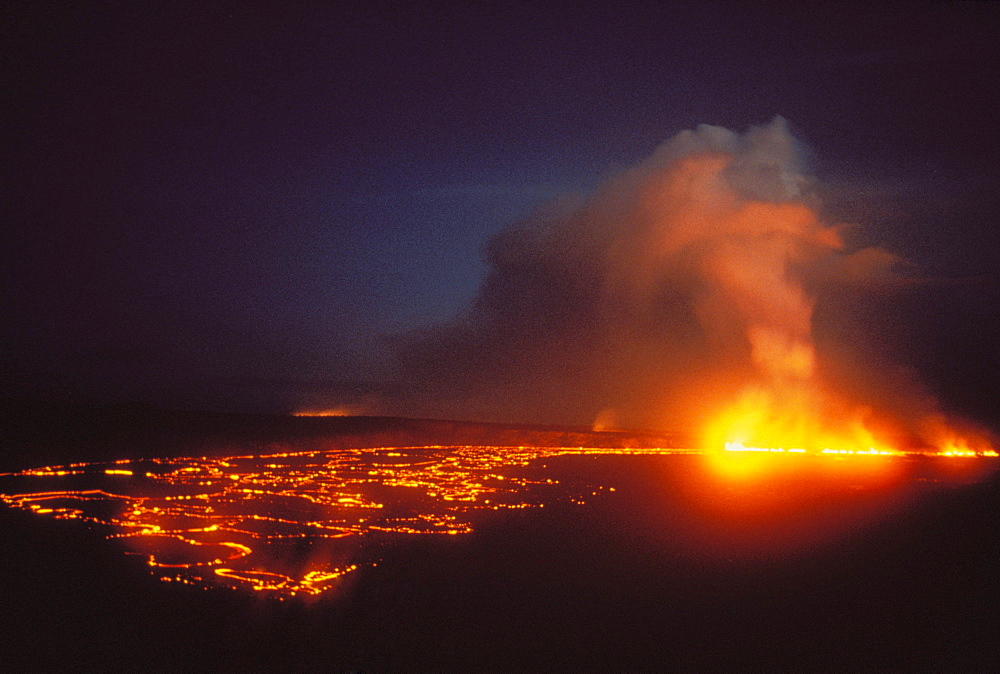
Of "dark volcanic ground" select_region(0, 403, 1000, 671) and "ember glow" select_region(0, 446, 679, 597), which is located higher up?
"dark volcanic ground" select_region(0, 403, 1000, 671)

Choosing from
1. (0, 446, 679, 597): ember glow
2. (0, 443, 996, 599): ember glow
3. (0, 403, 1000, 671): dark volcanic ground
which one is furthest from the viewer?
(0, 443, 996, 599): ember glow

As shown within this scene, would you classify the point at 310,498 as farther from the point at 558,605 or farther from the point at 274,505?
the point at 558,605

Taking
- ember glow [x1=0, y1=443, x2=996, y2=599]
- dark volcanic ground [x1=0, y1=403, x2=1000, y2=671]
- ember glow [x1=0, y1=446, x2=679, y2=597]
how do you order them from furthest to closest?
ember glow [x1=0, y1=443, x2=996, y2=599]
ember glow [x1=0, y1=446, x2=679, y2=597]
dark volcanic ground [x1=0, y1=403, x2=1000, y2=671]

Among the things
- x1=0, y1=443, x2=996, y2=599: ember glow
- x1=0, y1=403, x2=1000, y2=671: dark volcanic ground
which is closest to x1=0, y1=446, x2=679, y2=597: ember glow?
x1=0, y1=443, x2=996, y2=599: ember glow

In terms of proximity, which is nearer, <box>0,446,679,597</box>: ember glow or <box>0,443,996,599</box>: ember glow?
<box>0,446,679,597</box>: ember glow

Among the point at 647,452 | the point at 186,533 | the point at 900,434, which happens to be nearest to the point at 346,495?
the point at 186,533

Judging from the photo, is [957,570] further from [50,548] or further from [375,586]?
[50,548]

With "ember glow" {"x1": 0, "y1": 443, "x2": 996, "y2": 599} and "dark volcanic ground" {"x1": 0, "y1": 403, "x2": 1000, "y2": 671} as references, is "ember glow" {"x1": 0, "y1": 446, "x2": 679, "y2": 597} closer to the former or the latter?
"ember glow" {"x1": 0, "y1": 443, "x2": 996, "y2": 599}

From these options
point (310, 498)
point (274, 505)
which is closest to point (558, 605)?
point (274, 505)
